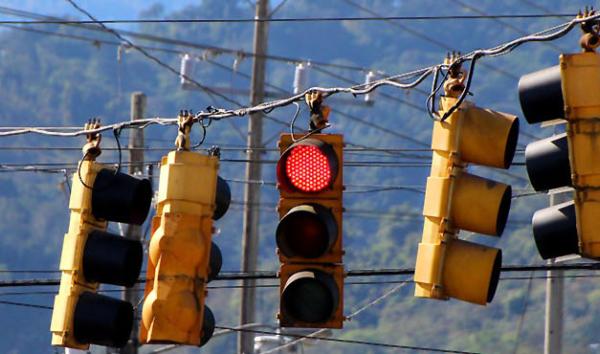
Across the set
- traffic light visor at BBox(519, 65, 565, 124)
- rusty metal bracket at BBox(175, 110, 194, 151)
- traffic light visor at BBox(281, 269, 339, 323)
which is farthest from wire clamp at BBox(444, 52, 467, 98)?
rusty metal bracket at BBox(175, 110, 194, 151)

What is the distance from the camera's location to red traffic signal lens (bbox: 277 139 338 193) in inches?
588

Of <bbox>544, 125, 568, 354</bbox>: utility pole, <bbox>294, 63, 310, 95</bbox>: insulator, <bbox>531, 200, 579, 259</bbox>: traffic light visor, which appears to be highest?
<bbox>294, 63, 310, 95</bbox>: insulator

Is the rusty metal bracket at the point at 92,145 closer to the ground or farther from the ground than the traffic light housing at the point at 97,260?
farther from the ground

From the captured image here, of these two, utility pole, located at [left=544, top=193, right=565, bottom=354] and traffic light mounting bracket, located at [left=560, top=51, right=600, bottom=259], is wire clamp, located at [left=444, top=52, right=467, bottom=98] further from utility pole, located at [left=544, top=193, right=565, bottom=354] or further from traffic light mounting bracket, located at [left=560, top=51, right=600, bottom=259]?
utility pole, located at [left=544, top=193, right=565, bottom=354]

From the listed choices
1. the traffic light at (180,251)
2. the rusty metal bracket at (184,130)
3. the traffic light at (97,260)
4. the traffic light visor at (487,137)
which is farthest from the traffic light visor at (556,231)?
the traffic light at (97,260)

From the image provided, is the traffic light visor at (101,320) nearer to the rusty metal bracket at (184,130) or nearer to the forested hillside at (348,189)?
the rusty metal bracket at (184,130)

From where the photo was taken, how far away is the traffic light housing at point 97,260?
618 inches

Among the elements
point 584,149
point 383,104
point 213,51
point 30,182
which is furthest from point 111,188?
point 383,104

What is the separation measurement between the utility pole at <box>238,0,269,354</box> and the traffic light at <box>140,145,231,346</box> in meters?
17.5

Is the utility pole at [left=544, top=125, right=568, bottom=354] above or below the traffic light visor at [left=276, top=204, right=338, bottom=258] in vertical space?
below

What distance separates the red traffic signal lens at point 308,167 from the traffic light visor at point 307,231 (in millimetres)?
174

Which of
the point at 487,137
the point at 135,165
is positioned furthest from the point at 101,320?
the point at 135,165

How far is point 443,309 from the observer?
406 feet

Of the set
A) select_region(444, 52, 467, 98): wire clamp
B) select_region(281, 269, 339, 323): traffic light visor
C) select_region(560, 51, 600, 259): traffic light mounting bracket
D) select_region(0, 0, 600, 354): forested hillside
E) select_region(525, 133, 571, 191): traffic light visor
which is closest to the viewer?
select_region(560, 51, 600, 259): traffic light mounting bracket
